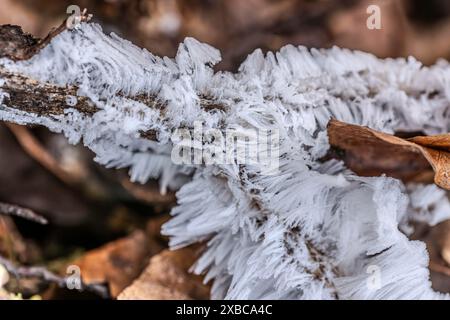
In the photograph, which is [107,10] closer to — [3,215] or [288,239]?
[3,215]

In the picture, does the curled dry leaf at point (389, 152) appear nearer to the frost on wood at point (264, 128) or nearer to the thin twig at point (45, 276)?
the frost on wood at point (264, 128)

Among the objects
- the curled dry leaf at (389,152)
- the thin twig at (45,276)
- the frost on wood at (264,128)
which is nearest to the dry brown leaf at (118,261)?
the thin twig at (45,276)

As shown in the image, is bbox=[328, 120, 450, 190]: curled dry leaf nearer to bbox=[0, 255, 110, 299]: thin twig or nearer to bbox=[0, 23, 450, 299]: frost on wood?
bbox=[0, 23, 450, 299]: frost on wood

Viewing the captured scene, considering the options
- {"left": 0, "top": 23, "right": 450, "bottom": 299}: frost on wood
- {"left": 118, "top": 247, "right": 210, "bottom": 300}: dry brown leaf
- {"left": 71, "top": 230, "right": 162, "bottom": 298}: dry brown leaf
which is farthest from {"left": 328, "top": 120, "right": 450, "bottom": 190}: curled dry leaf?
{"left": 71, "top": 230, "right": 162, "bottom": 298}: dry brown leaf

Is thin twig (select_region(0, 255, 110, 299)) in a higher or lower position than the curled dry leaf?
lower

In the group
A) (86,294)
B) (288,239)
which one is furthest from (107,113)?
(86,294)
